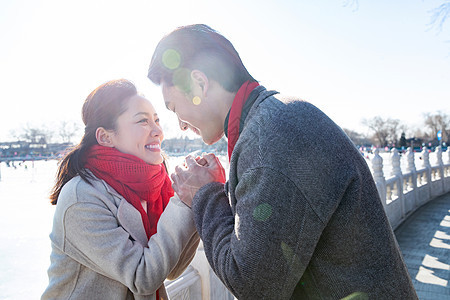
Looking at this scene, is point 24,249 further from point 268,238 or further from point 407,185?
point 407,185

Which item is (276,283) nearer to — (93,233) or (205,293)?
(93,233)

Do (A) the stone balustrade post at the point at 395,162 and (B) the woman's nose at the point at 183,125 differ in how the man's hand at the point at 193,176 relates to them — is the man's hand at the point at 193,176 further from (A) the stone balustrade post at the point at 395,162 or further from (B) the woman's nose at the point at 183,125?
(A) the stone balustrade post at the point at 395,162

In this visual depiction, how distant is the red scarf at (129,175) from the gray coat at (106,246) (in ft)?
0.30

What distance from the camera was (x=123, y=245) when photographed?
1.31 m

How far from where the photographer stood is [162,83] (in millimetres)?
1275

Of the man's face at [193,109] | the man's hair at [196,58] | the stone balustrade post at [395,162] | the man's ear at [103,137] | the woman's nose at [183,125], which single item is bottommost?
the stone balustrade post at [395,162]

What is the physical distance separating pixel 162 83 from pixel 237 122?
0.38 metres

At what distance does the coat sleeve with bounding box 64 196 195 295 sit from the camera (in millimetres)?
1289

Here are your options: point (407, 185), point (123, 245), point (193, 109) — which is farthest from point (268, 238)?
point (407, 185)

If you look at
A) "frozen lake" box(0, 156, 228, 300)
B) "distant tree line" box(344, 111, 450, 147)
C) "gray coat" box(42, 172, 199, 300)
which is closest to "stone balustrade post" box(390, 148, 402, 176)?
"frozen lake" box(0, 156, 228, 300)

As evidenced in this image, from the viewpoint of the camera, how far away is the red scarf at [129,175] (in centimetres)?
160

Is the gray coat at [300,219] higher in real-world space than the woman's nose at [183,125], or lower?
lower

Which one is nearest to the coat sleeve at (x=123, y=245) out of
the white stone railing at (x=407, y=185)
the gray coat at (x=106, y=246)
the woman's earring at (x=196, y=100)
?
the gray coat at (x=106, y=246)

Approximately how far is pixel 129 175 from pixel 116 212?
0.77ft
